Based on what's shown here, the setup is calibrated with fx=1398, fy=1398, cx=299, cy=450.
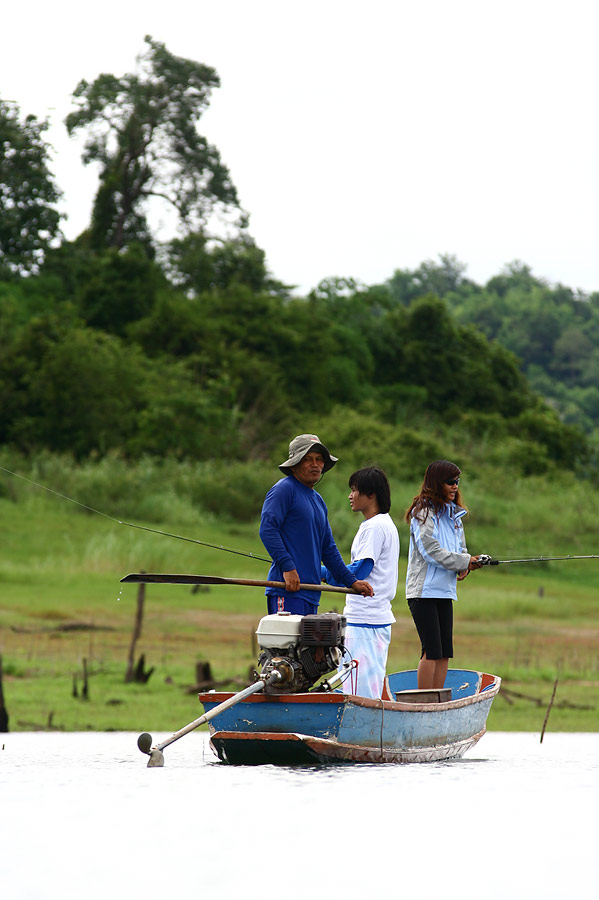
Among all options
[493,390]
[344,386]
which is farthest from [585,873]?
[493,390]

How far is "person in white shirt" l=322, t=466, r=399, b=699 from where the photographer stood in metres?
8.24

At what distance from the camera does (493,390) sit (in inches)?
1780

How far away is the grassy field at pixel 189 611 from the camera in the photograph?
15.0 metres

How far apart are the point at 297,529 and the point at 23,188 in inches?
1334

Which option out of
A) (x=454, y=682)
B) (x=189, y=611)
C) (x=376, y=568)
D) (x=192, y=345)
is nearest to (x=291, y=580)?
(x=376, y=568)

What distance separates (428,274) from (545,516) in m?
54.7

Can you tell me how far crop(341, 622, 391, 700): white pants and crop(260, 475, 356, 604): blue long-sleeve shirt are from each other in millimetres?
341

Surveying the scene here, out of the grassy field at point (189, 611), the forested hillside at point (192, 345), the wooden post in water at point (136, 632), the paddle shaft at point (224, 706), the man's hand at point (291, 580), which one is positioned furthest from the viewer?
the forested hillside at point (192, 345)

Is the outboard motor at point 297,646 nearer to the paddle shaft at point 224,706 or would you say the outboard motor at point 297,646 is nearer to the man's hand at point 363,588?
the paddle shaft at point 224,706

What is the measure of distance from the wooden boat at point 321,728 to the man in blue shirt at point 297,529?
1.83 feet

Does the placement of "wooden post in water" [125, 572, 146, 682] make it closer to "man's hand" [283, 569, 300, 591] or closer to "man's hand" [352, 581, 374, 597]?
"man's hand" [352, 581, 374, 597]

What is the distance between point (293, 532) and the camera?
8016 millimetres

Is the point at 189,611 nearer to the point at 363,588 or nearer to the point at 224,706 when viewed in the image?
the point at 363,588

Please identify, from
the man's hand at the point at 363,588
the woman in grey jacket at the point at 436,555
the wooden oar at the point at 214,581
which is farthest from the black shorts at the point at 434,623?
the wooden oar at the point at 214,581
